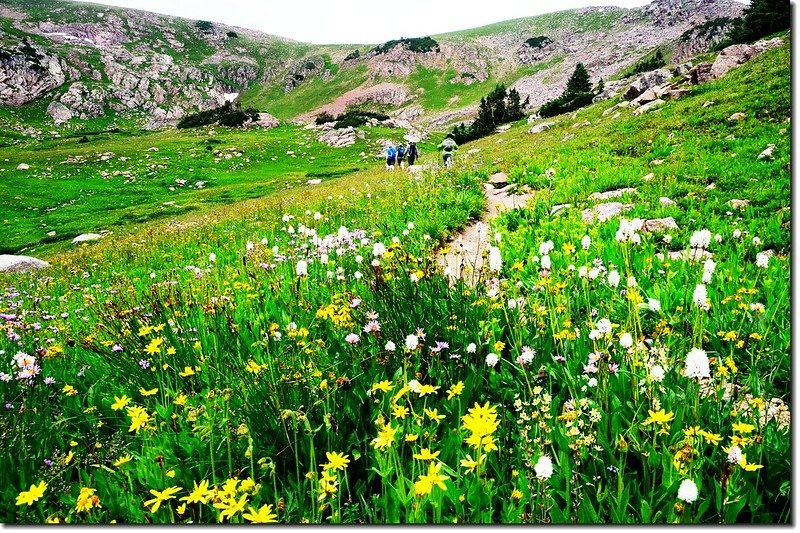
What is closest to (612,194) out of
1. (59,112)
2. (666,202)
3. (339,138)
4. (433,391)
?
(666,202)

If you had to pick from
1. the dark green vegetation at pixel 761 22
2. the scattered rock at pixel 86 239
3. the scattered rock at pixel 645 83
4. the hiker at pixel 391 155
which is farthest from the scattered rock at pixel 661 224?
the dark green vegetation at pixel 761 22

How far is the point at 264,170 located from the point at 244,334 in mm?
49467

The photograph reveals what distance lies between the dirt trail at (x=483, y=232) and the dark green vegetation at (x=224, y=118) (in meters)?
83.7

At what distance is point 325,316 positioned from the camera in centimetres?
345

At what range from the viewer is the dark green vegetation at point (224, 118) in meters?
87.9

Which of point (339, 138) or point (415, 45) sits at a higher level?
point (415, 45)

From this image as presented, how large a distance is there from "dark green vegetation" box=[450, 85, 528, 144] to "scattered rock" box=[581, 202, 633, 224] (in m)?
48.3

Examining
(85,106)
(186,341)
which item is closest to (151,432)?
(186,341)

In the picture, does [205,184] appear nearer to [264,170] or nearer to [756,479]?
[264,170]

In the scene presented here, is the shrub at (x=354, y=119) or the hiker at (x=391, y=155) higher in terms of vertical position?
the shrub at (x=354, y=119)

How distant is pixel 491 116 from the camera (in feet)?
198

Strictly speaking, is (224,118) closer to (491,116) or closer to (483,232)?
(491,116)

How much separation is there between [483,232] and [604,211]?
135 inches

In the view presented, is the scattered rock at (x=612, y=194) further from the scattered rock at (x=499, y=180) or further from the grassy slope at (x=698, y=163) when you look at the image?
the scattered rock at (x=499, y=180)
